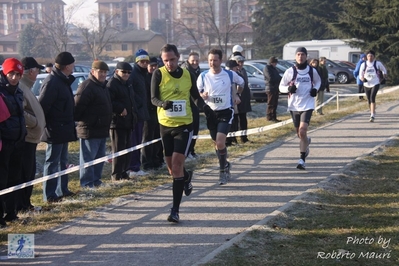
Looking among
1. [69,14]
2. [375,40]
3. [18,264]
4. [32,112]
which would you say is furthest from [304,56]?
[69,14]

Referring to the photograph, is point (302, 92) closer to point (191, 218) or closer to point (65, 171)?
point (191, 218)

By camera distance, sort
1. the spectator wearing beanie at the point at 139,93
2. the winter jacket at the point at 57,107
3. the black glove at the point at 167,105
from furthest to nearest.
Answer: the spectator wearing beanie at the point at 139,93 < the winter jacket at the point at 57,107 < the black glove at the point at 167,105

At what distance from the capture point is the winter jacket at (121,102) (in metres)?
9.43

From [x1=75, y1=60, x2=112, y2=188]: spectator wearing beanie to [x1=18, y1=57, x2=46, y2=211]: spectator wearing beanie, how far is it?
0.98m

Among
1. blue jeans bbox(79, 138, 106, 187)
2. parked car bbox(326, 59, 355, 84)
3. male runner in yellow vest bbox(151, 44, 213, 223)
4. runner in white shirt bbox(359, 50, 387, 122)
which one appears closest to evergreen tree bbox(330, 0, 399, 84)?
parked car bbox(326, 59, 355, 84)

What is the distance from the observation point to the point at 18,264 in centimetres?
565

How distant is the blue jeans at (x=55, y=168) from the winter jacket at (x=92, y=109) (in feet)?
1.68

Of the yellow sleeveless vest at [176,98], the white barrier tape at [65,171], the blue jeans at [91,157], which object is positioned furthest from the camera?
the blue jeans at [91,157]

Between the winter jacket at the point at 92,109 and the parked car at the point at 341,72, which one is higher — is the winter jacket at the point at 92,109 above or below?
above

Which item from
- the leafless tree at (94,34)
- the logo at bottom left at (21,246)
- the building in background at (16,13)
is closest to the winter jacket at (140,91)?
the logo at bottom left at (21,246)

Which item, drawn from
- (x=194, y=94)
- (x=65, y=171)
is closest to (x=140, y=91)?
(x=65, y=171)

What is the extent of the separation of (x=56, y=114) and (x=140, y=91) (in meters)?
2.33

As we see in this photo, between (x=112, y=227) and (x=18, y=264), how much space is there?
1.46 m

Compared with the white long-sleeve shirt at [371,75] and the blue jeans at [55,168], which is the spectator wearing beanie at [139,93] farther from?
the white long-sleeve shirt at [371,75]
